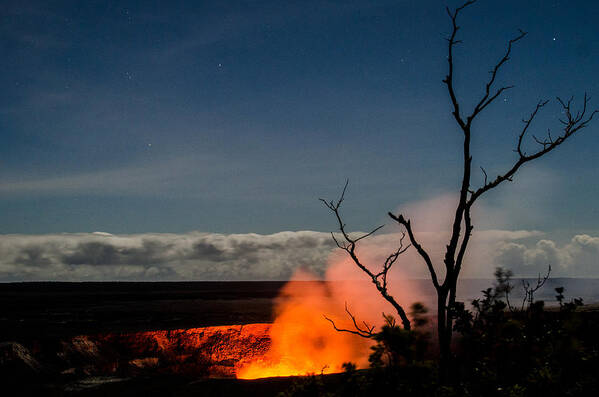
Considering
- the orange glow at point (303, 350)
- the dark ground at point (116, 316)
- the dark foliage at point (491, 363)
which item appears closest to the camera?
the dark foliage at point (491, 363)

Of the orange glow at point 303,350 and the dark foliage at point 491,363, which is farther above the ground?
the dark foliage at point 491,363

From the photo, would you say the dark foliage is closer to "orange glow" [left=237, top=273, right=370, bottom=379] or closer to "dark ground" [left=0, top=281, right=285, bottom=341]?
"orange glow" [left=237, top=273, right=370, bottom=379]

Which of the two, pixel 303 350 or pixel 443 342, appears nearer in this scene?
pixel 443 342

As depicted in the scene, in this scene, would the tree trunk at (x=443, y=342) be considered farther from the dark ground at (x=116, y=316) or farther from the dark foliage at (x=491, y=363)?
the dark ground at (x=116, y=316)

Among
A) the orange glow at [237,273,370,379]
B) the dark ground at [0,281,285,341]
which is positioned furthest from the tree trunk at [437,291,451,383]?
the dark ground at [0,281,285,341]

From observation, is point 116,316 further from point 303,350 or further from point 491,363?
point 491,363

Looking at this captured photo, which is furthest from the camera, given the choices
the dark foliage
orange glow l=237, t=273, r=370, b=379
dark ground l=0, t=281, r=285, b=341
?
dark ground l=0, t=281, r=285, b=341

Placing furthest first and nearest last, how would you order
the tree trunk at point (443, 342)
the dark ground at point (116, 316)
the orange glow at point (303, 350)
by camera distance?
the dark ground at point (116, 316) → the orange glow at point (303, 350) → the tree trunk at point (443, 342)

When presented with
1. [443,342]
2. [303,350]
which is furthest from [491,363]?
[303,350]

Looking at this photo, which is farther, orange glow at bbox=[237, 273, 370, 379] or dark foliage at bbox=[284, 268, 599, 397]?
orange glow at bbox=[237, 273, 370, 379]

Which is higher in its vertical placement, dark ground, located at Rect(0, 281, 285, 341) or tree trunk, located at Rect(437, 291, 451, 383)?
dark ground, located at Rect(0, 281, 285, 341)

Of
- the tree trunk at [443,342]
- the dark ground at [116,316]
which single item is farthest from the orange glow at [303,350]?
the tree trunk at [443,342]

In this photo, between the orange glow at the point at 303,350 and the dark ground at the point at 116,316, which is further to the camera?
the dark ground at the point at 116,316

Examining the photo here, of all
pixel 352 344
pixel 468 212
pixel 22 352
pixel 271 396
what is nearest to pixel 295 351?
pixel 352 344
